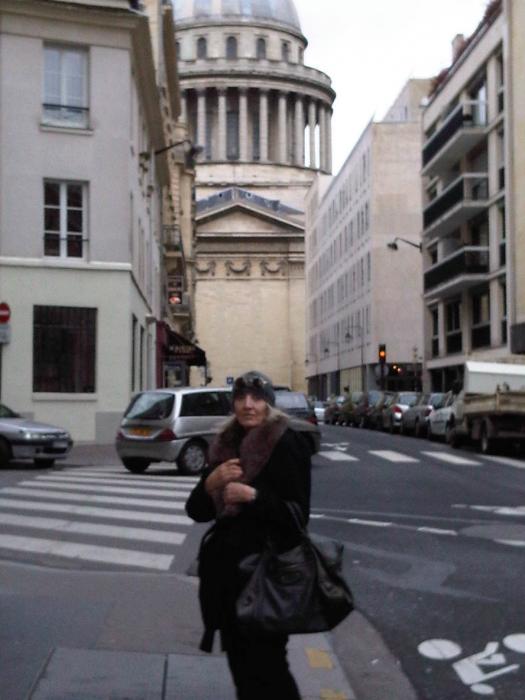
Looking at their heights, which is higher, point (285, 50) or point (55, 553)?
point (285, 50)

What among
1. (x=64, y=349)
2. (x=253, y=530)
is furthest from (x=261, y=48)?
(x=253, y=530)

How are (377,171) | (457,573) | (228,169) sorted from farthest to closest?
(228,169) < (377,171) < (457,573)

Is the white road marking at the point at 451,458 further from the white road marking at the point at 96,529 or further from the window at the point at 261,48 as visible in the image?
the window at the point at 261,48

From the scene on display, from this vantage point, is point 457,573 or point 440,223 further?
point 440,223

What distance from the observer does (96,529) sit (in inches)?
512

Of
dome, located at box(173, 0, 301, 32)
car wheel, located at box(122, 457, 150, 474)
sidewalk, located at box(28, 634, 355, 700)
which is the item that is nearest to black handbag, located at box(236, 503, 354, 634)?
sidewalk, located at box(28, 634, 355, 700)

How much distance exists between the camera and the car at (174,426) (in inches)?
843

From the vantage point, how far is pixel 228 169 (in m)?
129

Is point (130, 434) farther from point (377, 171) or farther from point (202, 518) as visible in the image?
point (377, 171)

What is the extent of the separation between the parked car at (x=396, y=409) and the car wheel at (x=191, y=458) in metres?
22.2

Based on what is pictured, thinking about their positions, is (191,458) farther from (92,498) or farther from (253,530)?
(253,530)

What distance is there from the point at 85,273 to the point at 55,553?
66.0 ft

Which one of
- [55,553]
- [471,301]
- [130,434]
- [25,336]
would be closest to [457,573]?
[55,553]

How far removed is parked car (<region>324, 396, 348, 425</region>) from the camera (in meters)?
60.0
